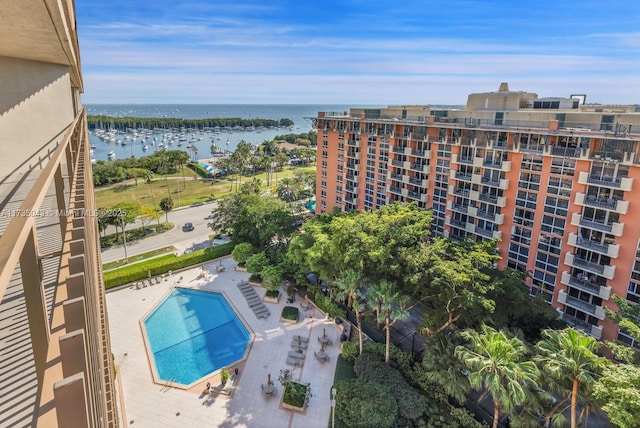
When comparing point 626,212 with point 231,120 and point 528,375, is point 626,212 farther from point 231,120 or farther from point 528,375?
point 231,120

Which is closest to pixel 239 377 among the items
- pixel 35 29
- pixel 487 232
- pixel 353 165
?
pixel 35 29

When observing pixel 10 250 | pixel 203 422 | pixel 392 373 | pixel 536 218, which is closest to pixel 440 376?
pixel 392 373

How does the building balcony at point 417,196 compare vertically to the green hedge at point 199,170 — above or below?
above

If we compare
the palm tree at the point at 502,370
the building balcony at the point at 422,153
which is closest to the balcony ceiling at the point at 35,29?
the palm tree at the point at 502,370

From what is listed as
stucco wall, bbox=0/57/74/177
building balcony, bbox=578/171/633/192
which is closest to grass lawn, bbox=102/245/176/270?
stucco wall, bbox=0/57/74/177

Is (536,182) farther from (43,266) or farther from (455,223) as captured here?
(43,266)

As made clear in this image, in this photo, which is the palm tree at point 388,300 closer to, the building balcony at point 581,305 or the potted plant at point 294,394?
the potted plant at point 294,394

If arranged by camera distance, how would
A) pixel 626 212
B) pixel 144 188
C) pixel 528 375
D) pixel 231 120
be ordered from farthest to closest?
pixel 231 120, pixel 144 188, pixel 626 212, pixel 528 375
